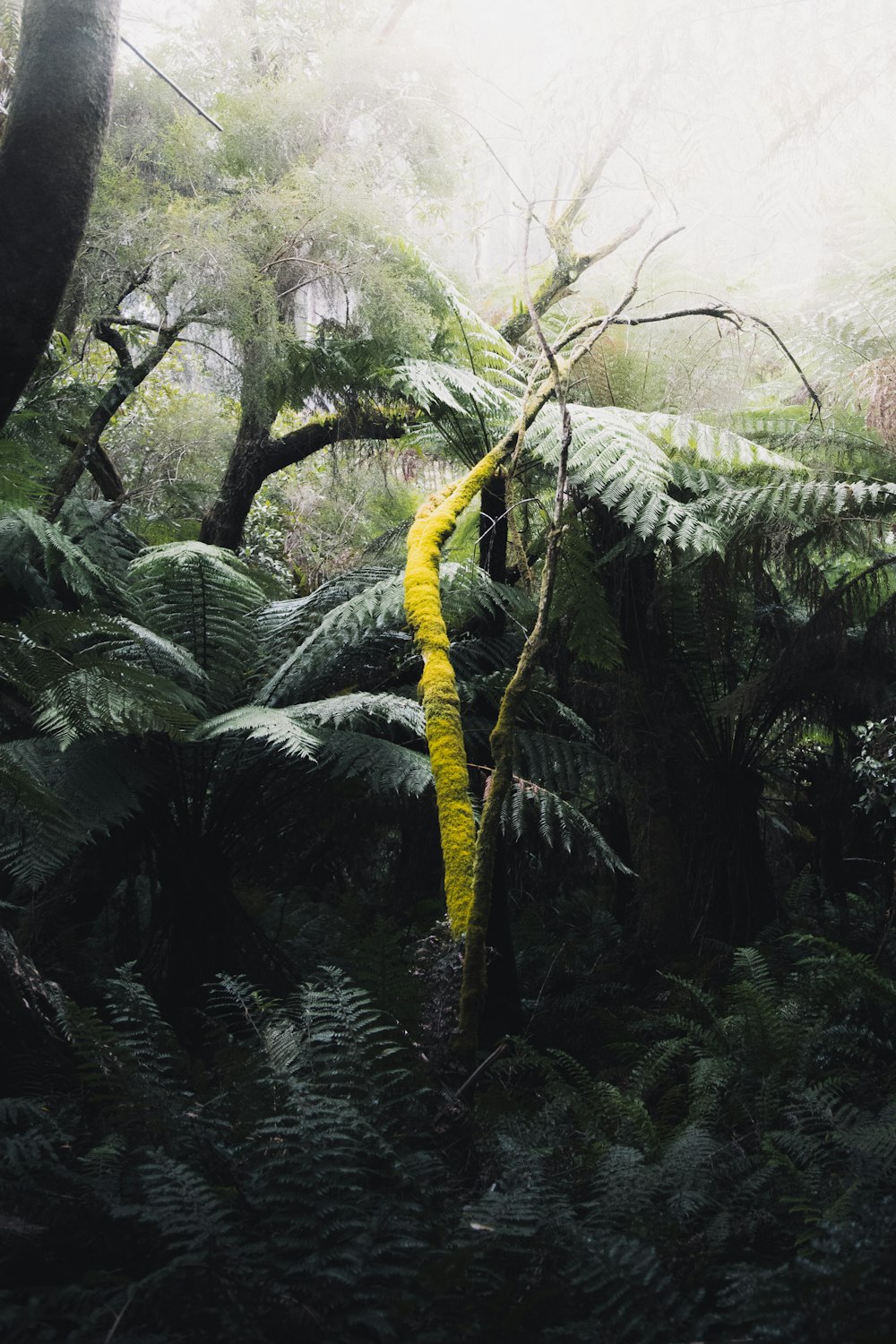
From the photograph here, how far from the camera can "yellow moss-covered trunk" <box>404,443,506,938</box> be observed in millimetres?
1923

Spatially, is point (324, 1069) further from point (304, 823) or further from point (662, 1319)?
point (304, 823)

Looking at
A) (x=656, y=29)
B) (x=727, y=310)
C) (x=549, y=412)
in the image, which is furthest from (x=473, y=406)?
(x=656, y=29)

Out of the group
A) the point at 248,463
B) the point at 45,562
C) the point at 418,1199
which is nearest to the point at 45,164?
the point at 45,562

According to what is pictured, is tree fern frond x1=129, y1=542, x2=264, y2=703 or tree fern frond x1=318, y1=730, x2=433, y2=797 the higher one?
tree fern frond x1=129, y1=542, x2=264, y2=703

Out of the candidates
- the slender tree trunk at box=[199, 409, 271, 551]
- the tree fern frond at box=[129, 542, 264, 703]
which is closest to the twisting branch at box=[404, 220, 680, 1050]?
the tree fern frond at box=[129, 542, 264, 703]

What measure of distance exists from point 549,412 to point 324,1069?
238cm

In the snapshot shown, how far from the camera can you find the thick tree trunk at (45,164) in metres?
1.69

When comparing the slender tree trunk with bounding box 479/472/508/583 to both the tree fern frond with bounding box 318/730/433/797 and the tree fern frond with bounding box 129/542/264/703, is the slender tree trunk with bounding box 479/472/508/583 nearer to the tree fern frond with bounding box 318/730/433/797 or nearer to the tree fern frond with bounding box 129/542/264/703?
the tree fern frond with bounding box 318/730/433/797

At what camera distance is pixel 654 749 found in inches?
144

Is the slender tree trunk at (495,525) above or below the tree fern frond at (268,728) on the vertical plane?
above

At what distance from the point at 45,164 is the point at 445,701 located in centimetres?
136

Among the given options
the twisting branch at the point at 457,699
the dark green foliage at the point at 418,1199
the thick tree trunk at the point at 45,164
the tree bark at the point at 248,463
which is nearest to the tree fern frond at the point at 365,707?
the twisting branch at the point at 457,699

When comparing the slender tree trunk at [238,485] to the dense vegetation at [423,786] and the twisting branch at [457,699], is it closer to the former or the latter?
the dense vegetation at [423,786]

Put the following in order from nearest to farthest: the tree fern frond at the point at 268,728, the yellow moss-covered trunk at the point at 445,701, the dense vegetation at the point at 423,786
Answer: the dense vegetation at the point at 423,786 < the yellow moss-covered trunk at the point at 445,701 < the tree fern frond at the point at 268,728
